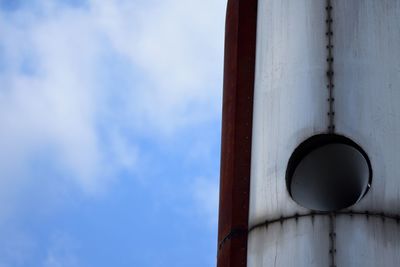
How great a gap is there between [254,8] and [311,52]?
2.26m

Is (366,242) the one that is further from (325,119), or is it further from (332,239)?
(325,119)

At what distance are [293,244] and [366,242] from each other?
91 cm

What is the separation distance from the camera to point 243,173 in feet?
49.2

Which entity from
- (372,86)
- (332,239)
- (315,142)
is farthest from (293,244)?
(372,86)

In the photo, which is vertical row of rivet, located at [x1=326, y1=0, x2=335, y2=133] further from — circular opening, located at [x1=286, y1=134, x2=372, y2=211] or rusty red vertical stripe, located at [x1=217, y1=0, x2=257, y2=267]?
rusty red vertical stripe, located at [x1=217, y1=0, x2=257, y2=267]

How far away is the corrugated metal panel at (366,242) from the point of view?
12617 mm

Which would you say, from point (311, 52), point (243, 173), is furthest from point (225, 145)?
point (311, 52)

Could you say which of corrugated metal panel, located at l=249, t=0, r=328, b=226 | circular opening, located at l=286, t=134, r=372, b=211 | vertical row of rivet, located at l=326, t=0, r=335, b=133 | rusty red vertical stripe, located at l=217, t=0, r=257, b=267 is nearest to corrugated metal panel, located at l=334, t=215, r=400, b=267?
circular opening, located at l=286, t=134, r=372, b=211

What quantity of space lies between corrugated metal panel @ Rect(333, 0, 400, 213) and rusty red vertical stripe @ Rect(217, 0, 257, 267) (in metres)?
1.81

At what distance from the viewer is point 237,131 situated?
1529cm

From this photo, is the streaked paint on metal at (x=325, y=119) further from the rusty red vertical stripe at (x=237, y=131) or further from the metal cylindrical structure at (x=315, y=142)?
the rusty red vertical stripe at (x=237, y=131)

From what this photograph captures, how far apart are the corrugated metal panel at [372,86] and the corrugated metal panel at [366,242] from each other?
0.69 feet

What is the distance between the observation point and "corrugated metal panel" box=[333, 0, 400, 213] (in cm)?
1331

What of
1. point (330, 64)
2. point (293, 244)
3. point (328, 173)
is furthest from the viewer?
point (328, 173)
